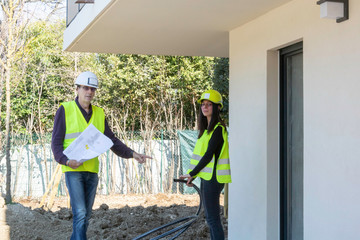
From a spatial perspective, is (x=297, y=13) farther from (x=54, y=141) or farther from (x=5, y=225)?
(x=5, y=225)

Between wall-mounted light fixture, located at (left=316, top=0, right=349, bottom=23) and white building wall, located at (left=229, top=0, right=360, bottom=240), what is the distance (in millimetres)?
63

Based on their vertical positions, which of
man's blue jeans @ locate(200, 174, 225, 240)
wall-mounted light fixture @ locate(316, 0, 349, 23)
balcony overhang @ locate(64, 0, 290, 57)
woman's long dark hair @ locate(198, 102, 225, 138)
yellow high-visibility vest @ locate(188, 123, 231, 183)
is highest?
balcony overhang @ locate(64, 0, 290, 57)

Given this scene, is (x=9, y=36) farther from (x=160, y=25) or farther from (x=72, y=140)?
(x=72, y=140)

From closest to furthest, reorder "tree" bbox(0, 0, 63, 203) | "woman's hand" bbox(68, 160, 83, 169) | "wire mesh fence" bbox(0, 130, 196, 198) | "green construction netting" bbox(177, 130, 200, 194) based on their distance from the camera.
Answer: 1. "woman's hand" bbox(68, 160, 83, 169)
2. "tree" bbox(0, 0, 63, 203)
3. "wire mesh fence" bbox(0, 130, 196, 198)
4. "green construction netting" bbox(177, 130, 200, 194)

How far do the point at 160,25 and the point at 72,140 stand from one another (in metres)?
2.29

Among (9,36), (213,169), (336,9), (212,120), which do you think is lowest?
(213,169)

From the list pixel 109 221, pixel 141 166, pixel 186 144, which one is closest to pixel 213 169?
pixel 109 221

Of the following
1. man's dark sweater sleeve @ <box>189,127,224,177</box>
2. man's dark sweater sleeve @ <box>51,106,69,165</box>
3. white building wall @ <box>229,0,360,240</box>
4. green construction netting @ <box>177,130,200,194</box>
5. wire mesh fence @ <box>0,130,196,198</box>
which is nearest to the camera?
white building wall @ <box>229,0,360,240</box>

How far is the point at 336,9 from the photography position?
448 centimetres

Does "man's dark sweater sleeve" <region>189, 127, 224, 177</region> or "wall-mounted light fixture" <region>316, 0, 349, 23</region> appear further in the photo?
"man's dark sweater sleeve" <region>189, 127, 224, 177</region>

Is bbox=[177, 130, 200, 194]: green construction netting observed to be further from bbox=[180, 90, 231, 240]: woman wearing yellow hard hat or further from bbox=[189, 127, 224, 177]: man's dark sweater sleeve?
bbox=[189, 127, 224, 177]: man's dark sweater sleeve

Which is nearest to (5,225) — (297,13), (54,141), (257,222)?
(54,141)

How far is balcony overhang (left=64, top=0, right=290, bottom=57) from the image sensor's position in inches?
230

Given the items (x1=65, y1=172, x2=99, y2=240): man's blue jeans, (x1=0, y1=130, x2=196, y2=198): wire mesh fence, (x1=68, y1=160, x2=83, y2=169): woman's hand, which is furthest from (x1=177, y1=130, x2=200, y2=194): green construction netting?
(x1=68, y1=160, x2=83, y2=169): woman's hand
